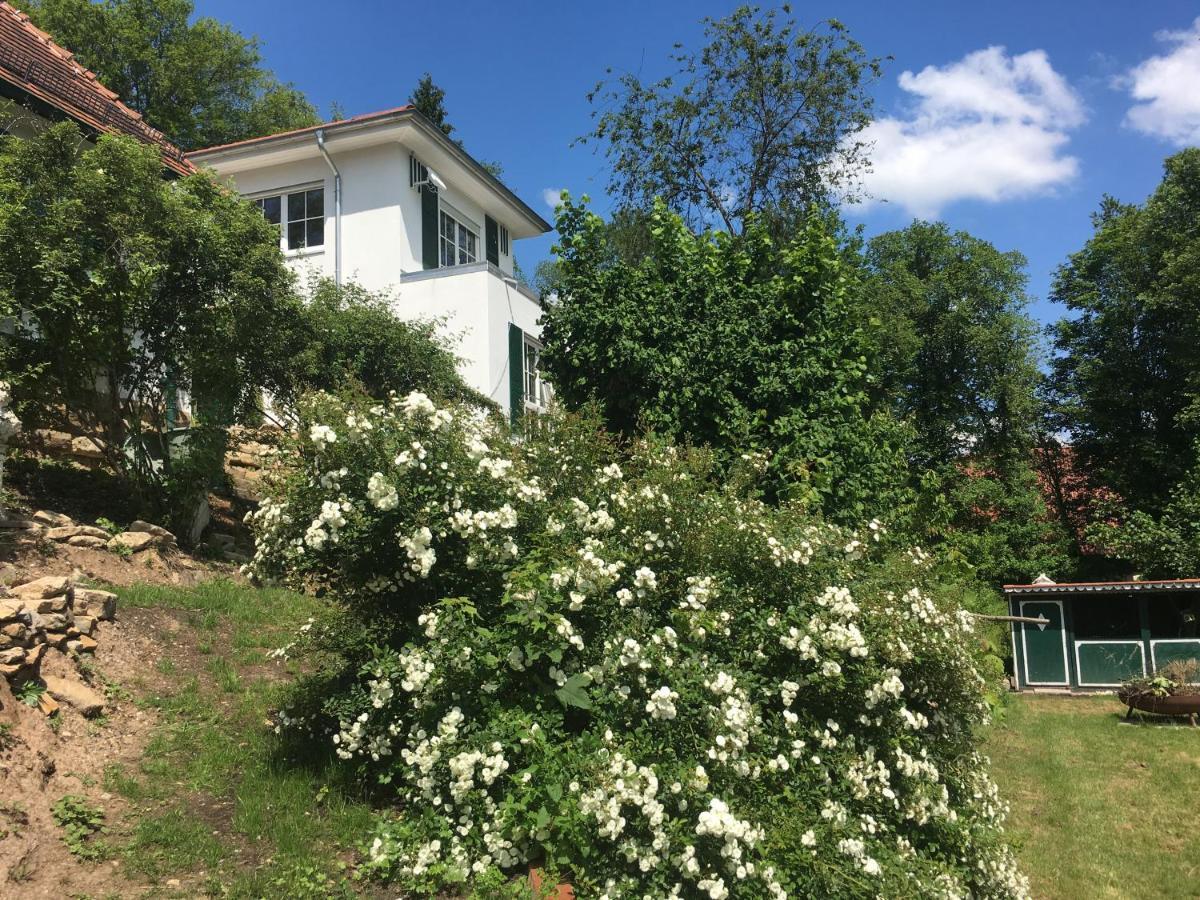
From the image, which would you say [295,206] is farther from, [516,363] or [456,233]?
[516,363]

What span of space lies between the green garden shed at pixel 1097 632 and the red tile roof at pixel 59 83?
18.1 meters

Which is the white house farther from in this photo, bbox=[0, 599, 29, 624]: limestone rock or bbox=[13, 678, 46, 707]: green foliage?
bbox=[13, 678, 46, 707]: green foliage

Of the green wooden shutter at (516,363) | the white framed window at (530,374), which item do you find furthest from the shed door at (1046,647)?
the green wooden shutter at (516,363)

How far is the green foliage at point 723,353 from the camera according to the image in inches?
287

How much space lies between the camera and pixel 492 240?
18672mm

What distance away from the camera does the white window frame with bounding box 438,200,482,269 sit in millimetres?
16484

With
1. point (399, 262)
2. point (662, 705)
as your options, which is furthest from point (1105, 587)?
point (662, 705)

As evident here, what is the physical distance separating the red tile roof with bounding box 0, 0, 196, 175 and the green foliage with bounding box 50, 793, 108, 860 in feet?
24.9

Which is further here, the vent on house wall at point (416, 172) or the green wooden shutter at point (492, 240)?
the green wooden shutter at point (492, 240)

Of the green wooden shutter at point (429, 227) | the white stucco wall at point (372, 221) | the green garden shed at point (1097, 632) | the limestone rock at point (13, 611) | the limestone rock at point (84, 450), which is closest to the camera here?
the limestone rock at point (13, 611)

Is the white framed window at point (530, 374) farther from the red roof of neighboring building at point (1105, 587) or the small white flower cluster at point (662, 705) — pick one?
the small white flower cluster at point (662, 705)

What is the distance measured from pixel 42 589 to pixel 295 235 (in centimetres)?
1238

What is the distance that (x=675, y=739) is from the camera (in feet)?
12.2

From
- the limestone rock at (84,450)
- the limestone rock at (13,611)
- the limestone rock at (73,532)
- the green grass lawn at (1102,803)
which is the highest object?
the limestone rock at (84,450)
